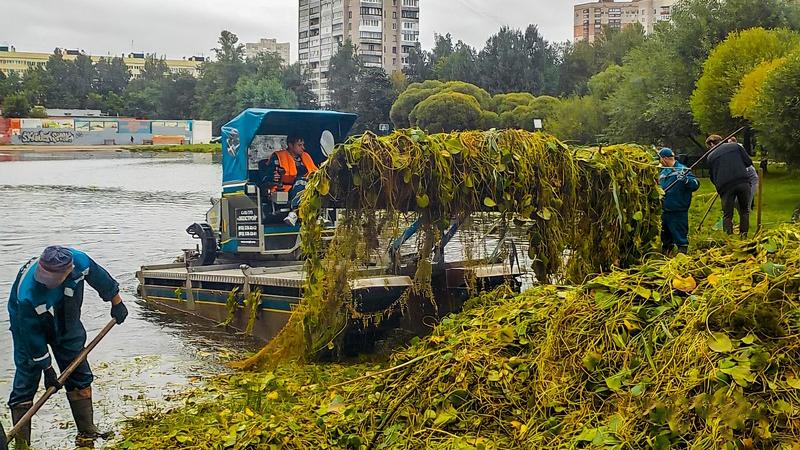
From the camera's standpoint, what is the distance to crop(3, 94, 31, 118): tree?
10809 cm

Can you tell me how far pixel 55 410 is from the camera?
935cm

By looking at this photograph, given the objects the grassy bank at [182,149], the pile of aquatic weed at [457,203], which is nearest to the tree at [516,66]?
the grassy bank at [182,149]

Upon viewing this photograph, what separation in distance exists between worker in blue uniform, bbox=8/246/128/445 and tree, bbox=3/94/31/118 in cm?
11050

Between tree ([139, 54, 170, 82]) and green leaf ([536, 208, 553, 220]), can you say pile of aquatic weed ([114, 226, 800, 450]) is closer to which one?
green leaf ([536, 208, 553, 220])

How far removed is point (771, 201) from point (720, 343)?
72.3 feet

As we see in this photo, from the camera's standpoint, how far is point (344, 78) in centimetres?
9800

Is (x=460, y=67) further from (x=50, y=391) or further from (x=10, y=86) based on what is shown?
(x=50, y=391)

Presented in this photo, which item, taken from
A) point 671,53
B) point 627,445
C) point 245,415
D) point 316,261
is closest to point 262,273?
point 316,261

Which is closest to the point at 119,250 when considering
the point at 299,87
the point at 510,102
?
the point at 510,102

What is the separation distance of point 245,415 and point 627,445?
3202 millimetres

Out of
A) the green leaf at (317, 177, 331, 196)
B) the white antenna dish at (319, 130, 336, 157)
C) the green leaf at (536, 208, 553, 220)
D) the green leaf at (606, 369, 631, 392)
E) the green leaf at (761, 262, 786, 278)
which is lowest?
the green leaf at (606, 369, 631, 392)

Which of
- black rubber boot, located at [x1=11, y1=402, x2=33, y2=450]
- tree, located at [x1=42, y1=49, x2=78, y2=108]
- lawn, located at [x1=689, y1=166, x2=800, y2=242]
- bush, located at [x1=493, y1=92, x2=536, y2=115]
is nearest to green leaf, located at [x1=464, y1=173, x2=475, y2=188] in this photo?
black rubber boot, located at [x1=11, y1=402, x2=33, y2=450]

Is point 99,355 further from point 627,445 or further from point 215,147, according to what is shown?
point 215,147

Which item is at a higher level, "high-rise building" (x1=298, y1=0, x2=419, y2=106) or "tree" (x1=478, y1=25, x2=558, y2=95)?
"high-rise building" (x1=298, y1=0, x2=419, y2=106)
